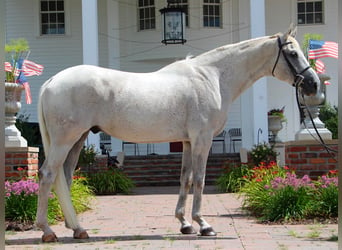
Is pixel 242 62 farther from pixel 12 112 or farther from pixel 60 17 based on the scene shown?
pixel 60 17

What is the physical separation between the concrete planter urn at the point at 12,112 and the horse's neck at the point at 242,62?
18.1 ft

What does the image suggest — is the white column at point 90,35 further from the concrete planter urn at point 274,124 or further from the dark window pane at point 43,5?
the dark window pane at point 43,5

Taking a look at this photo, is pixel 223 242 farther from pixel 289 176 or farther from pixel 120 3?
pixel 120 3

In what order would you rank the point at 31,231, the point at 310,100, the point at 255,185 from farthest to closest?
1. the point at 310,100
2. the point at 255,185
3. the point at 31,231

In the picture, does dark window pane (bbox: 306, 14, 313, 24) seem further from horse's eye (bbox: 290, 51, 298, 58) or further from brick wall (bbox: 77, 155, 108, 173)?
horse's eye (bbox: 290, 51, 298, 58)

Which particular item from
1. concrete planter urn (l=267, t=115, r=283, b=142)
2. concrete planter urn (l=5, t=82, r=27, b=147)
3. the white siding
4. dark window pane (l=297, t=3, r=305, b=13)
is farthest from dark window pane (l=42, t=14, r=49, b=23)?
concrete planter urn (l=5, t=82, r=27, b=147)

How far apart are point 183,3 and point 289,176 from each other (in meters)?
15.2

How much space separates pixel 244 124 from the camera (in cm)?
2114

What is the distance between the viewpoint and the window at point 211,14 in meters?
24.5

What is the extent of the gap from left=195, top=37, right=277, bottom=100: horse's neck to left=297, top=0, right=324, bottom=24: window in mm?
17268

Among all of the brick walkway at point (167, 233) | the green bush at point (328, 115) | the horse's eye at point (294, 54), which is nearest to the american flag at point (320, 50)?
the brick walkway at point (167, 233)

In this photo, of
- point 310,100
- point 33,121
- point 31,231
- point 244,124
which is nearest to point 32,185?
point 31,231

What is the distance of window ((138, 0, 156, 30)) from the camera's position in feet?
79.8

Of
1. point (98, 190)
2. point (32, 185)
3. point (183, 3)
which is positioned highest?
point (183, 3)
